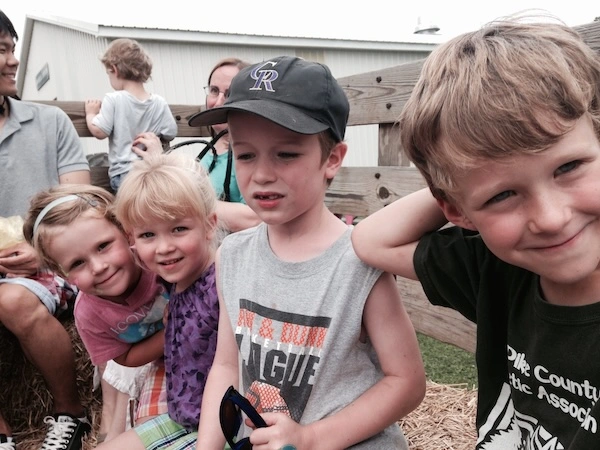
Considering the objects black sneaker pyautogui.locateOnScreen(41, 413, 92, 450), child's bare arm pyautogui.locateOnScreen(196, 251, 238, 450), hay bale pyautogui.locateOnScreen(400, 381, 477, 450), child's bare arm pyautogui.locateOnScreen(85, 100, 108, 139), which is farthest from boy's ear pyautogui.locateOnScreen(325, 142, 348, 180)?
child's bare arm pyautogui.locateOnScreen(85, 100, 108, 139)

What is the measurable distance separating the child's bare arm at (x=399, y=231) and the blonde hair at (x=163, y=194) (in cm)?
67

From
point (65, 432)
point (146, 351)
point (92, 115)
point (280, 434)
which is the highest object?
point (92, 115)

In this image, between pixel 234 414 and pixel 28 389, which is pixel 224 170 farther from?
pixel 28 389

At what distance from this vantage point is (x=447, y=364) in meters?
3.41

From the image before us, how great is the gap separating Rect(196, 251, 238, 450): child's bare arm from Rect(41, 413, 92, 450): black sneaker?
50.3 inches

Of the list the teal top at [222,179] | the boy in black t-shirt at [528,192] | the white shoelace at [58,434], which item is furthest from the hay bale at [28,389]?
the boy in black t-shirt at [528,192]

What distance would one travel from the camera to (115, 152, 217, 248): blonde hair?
5.81 ft

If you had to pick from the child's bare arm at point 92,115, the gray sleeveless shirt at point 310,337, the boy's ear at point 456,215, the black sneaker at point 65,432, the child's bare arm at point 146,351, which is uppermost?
the boy's ear at point 456,215

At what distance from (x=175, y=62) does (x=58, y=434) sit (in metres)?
8.95

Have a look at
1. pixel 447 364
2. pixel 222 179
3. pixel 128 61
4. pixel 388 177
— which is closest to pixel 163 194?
pixel 222 179

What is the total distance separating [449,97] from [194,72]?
1035 cm

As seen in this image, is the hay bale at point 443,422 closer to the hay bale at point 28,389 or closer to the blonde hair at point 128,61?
the hay bale at point 28,389

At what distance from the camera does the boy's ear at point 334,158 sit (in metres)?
1.49

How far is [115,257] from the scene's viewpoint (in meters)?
1.97
